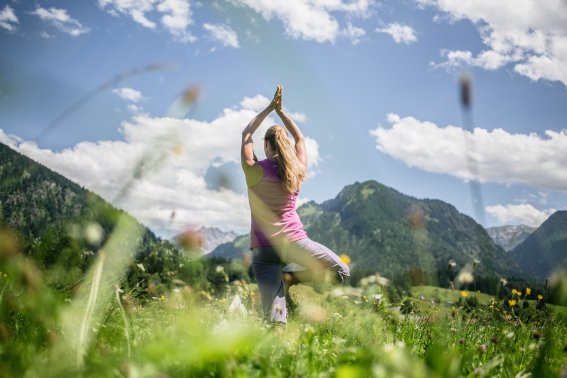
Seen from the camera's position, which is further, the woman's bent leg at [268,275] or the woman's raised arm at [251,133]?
the woman's raised arm at [251,133]

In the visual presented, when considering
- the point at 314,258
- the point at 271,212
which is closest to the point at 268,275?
the point at 314,258

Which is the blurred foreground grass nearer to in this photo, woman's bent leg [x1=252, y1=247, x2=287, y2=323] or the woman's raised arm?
woman's bent leg [x1=252, y1=247, x2=287, y2=323]

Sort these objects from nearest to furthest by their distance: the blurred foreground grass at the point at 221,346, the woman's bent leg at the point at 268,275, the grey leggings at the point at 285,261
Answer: the blurred foreground grass at the point at 221,346
the woman's bent leg at the point at 268,275
the grey leggings at the point at 285,261

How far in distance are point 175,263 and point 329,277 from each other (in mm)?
2203

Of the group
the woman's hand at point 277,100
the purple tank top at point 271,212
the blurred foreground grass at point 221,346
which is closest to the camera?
the blurred foreground grass at point 221,346

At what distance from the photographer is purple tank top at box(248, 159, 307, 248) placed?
522cm

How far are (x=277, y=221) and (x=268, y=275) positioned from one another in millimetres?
681

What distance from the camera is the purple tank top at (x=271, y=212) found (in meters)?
5.22

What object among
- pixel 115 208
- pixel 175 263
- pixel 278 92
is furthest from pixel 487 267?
pixel 278 92

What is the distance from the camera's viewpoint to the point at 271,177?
5363 mm

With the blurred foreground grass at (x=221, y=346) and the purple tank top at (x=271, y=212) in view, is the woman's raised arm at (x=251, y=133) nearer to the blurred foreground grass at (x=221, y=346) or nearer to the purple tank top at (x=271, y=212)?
the purple tank top at (x=271, y=212)

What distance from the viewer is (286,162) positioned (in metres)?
5.26

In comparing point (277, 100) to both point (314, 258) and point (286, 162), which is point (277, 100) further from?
point (314, 258)

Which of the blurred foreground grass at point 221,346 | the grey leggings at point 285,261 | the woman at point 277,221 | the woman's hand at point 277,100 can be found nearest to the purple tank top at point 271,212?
the woman at point 277,221
